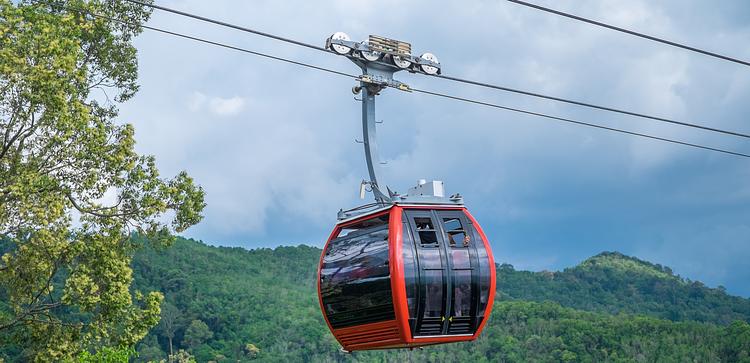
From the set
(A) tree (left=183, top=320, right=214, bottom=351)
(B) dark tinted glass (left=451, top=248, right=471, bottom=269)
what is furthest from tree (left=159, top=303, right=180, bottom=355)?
(B) dark tinted glass (left=451, top=248, right=471, bottom=269)

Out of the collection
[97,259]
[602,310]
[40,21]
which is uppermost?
[602,310]

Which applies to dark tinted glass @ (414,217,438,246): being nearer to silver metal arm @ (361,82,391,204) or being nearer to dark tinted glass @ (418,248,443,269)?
dark tinted glass @ (418,248,443,269)

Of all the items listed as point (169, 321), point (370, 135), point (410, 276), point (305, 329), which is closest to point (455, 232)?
point (410, 276)

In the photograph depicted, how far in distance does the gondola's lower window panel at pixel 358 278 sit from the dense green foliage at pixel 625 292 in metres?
101

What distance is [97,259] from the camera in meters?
14.3

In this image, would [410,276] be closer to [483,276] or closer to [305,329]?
[483,276]

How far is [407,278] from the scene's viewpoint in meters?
A: 10.7

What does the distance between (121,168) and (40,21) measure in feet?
8.16

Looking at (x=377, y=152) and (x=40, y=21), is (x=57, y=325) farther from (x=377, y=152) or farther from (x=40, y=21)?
(x=377, y=152)

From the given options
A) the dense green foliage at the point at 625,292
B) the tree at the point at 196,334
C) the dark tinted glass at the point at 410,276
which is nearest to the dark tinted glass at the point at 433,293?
the dark tinted glass at the point at 410,276

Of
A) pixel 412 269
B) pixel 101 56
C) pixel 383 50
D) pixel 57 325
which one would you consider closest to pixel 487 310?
pixel 412 269

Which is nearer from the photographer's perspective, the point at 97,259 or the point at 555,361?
the point at 97,259

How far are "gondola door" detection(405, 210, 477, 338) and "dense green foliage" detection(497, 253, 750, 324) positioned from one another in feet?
331

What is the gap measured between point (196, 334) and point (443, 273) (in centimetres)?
7254
